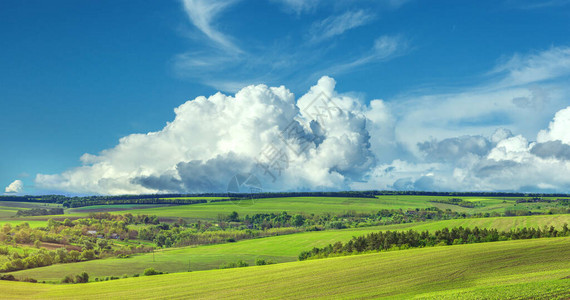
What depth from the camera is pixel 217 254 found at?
168750 mm

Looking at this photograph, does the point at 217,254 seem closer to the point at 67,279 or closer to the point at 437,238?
the point at 67,279

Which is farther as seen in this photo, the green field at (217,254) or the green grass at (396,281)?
the green field at (217,254)

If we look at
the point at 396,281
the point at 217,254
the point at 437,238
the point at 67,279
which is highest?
the point at 396,281

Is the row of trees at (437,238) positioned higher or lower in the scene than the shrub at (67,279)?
higher

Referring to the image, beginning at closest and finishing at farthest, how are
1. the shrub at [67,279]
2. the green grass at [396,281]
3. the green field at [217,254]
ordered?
the green grass at [396,281], the shrub at [67,279], the green field at [217,254]

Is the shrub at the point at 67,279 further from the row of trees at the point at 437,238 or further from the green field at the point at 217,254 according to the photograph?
the row of trees at the point at 437,238

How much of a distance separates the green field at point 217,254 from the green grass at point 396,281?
35861 millimetres

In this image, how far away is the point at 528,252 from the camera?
7800 cm

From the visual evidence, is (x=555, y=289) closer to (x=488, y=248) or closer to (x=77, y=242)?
(x=488, y=248)

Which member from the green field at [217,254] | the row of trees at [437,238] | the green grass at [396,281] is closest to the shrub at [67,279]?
the green field at [217,254]

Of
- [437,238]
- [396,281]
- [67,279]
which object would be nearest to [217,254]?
[67,279]

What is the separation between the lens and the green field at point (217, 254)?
135875mm

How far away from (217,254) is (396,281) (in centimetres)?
11524

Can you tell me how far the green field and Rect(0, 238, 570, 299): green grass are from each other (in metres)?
35.9
